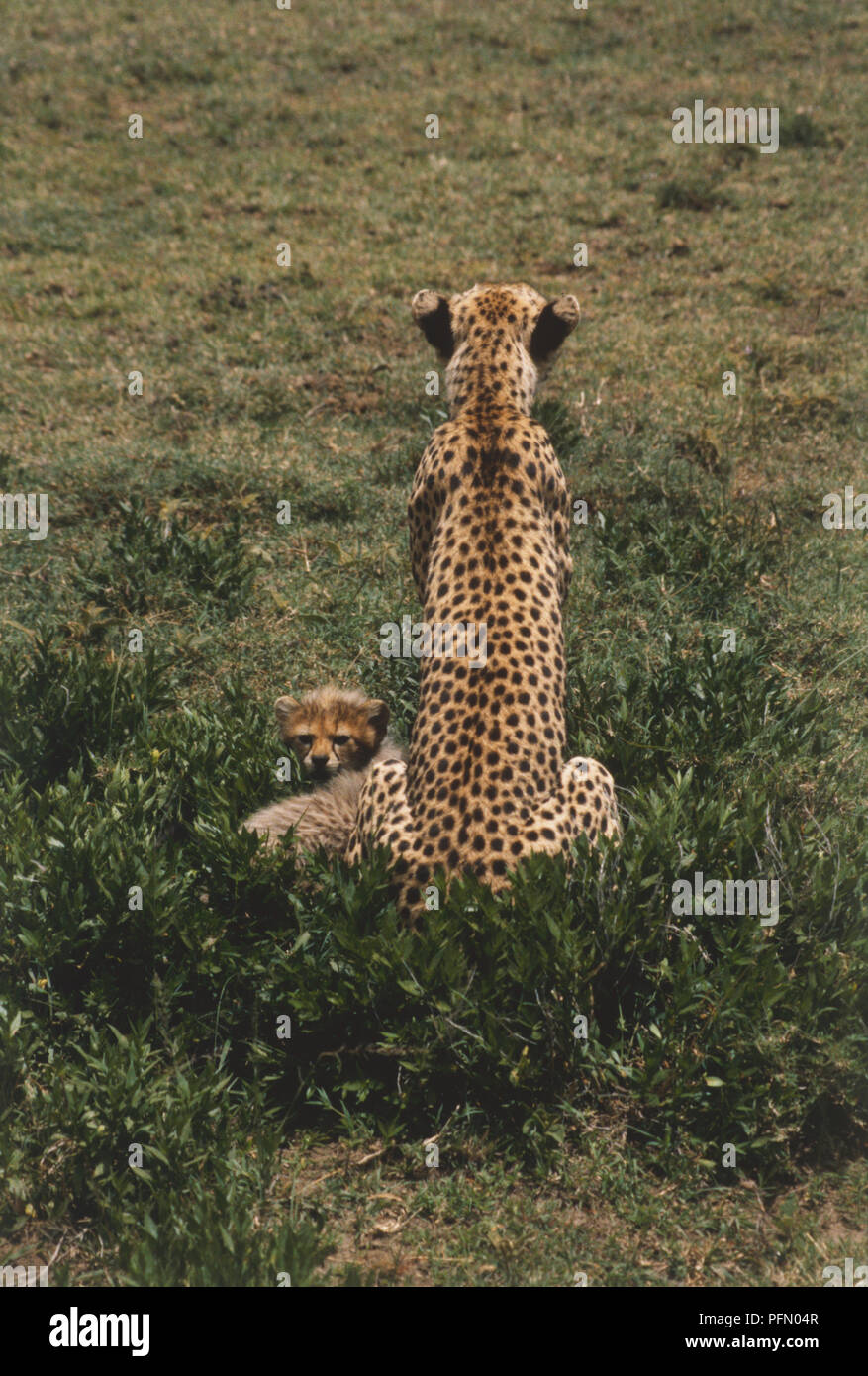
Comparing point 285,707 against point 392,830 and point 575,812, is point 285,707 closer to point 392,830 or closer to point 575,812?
point 392,830

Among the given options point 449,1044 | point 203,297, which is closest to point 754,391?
point 203,297

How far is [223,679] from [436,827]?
91.8 inches

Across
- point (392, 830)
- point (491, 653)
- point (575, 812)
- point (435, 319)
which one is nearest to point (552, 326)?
point (435, 319)

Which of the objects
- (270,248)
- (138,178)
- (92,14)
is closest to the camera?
(270,248)

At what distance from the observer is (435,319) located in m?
5.49

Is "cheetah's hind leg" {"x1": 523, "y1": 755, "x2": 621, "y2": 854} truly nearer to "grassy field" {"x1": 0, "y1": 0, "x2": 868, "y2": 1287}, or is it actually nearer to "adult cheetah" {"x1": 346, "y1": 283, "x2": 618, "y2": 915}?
"adult cheetah" {"x1": 346, "y1": 283, "x2": 618, "y2": 915}

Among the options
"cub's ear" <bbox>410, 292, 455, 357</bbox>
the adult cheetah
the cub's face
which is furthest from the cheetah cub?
"cub's ear" <bbox>410, 292, 455, 357</bbox>

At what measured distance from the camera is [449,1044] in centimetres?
401

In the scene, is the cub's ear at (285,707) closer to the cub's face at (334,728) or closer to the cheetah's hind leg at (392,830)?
the cub's face at (334,728)

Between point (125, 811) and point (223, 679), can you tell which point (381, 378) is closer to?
point (223, 679)

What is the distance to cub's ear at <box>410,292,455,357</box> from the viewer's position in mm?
5398

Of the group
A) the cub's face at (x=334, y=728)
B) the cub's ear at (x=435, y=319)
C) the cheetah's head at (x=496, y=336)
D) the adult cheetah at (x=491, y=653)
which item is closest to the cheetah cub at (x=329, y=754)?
the cub's face at (x=334, y=728)

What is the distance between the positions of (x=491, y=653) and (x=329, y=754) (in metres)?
1.20

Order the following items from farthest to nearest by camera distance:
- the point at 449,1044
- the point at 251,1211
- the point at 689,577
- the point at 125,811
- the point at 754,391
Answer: the point at 754,391, the point at 689,577, the point at 125,811, the point at 449,1044, the point at 251,1211
